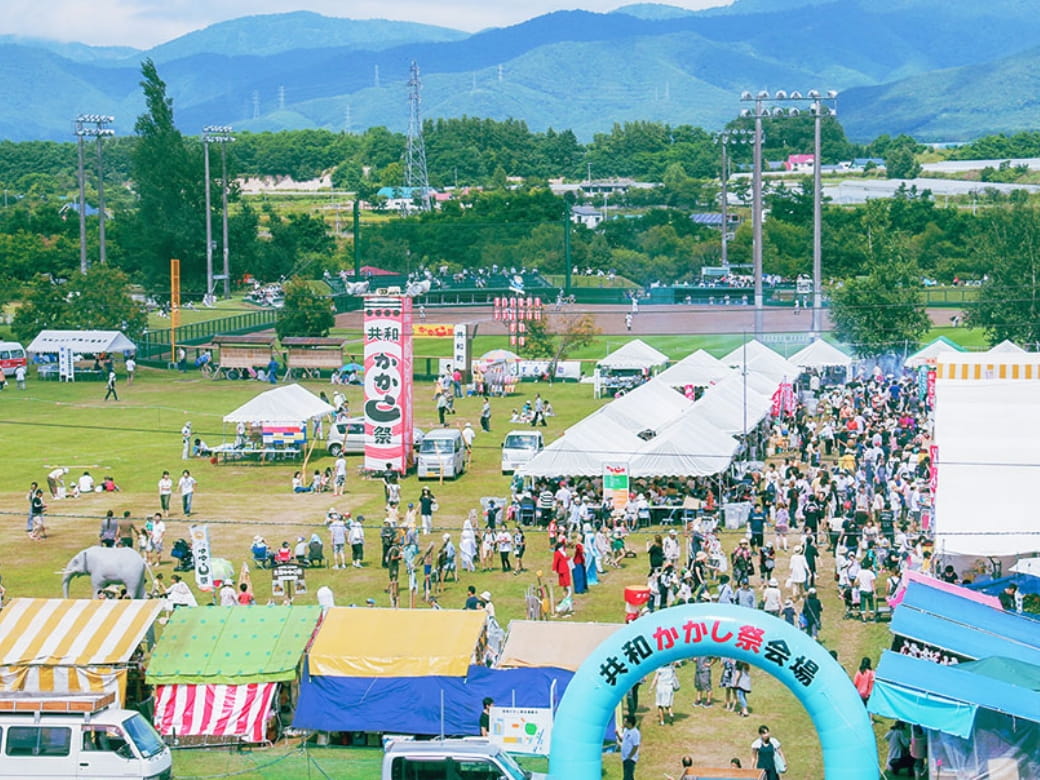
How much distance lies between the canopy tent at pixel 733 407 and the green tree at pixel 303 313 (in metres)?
33.4

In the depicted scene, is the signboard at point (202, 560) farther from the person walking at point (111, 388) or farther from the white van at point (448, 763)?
the person walking at point (111, 388)

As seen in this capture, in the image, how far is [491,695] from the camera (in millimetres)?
19125

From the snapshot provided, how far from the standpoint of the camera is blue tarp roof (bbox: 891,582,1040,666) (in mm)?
18641

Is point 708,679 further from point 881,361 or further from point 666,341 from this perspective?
point 666,341

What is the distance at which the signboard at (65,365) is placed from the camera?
6338 cm

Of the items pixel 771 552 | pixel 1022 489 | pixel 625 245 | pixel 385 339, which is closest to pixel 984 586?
pixel 1022 489

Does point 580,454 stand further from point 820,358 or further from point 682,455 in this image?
point 820,358

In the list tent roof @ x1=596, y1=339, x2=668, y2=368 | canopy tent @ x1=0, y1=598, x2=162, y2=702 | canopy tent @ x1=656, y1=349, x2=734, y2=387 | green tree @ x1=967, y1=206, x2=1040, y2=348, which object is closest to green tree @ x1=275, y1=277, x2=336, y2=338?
tent roof @ x1=596, y1=339, x2=668, y2=368

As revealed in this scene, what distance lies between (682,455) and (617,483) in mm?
1556

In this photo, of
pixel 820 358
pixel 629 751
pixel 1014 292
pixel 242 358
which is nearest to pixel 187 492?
pixel 629 751

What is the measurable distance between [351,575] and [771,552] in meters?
7.71

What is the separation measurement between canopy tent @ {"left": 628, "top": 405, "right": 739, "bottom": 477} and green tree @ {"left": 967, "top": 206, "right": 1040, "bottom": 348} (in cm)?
3043

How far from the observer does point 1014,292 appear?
6203 centimetres

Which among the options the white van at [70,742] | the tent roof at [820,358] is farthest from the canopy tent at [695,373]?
the white van at [70,742]
